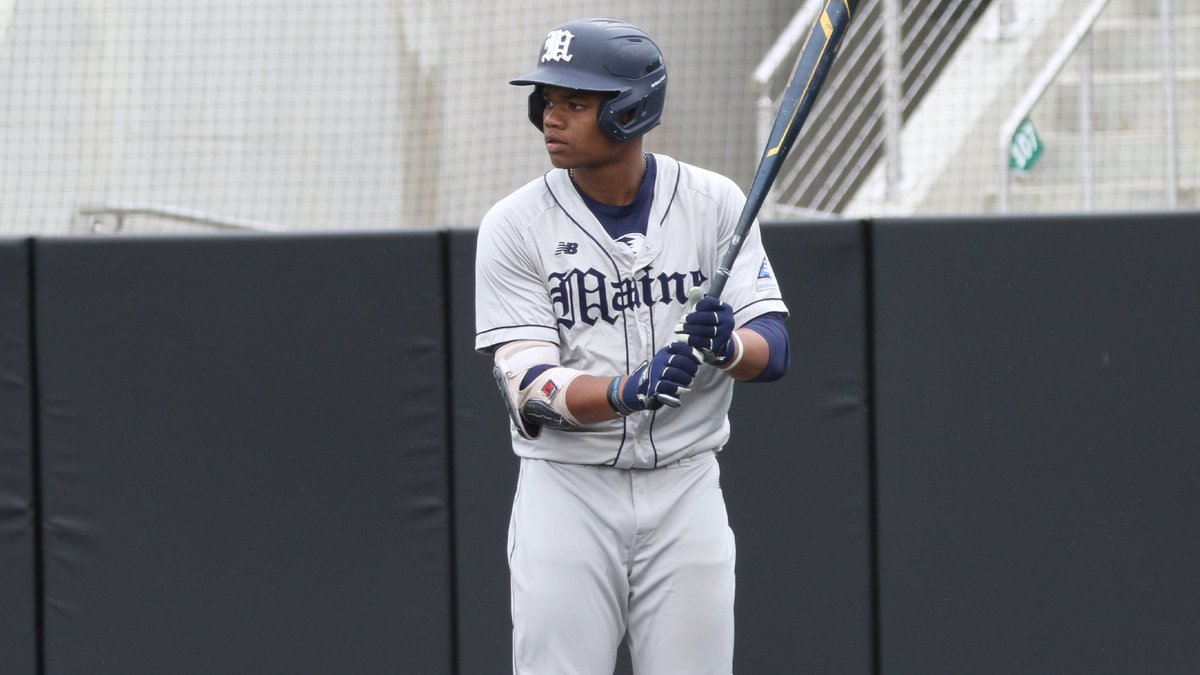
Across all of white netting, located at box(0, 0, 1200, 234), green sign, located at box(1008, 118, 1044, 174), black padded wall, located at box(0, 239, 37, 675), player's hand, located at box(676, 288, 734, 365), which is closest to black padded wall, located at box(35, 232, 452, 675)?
black padded wall, located at box(0, 239, 37, 675)

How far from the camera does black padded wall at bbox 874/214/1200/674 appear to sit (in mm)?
4422

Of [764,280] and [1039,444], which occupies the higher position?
[764,280]

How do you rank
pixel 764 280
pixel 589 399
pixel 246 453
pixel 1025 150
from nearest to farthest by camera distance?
pixel 589 399 → pixel 764 280 → pixel 246 453 → pixel 1025 150

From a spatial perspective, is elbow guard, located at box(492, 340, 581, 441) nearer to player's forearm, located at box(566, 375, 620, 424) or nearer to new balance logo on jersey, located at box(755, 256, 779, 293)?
player's forearm, located at box(566, 375, 620, 424)

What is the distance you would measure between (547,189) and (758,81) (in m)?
4.54

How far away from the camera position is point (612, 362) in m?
3.18

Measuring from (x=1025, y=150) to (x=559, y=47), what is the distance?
4508 mm

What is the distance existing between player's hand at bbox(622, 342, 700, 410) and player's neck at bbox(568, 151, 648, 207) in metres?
0.51

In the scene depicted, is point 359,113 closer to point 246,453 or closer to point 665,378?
point 246,453

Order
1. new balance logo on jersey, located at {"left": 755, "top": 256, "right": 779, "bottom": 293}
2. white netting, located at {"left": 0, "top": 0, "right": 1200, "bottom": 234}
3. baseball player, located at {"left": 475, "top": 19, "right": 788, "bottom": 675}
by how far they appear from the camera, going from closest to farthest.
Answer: baseball player, located at {"left": 475, "top": 19, "right": 788, "bottom": 675} < new balance logo on jersey, located at {"left": 755, "top": 256, "right": 779, "bottom": 293} < white netting, located at {"left": 0, "top": 0, "right": 1200, "bottom": 234}

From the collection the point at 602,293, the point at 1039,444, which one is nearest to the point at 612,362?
the point at 602,293

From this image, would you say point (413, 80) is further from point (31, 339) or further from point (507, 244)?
point (507, 244)

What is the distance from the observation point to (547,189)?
3240 mm

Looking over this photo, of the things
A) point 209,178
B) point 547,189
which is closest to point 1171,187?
point 547,189
